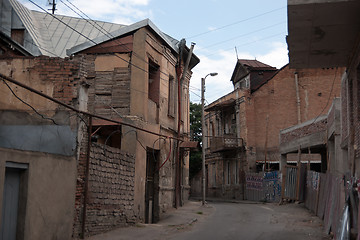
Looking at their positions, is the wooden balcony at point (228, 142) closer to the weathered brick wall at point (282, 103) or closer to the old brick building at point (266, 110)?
the old brick building at point (266, 110)

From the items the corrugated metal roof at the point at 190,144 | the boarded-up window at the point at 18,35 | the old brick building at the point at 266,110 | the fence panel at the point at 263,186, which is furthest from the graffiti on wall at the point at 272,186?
the boarded-up window at the point at 18,35

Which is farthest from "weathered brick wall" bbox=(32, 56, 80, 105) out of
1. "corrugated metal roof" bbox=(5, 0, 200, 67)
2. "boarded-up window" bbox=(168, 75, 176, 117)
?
"boarded-up window" bbox=(168, 75, 176, 117)

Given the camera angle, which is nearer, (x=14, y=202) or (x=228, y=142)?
(x=14, y=202)

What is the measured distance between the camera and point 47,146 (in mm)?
10188

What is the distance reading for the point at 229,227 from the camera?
48.5ft

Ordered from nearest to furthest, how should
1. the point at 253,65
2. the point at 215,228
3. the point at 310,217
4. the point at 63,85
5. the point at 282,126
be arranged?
the point at 63,85, the point at 215,228, the point at 310,217, the point at 282,126, the point at 253,65

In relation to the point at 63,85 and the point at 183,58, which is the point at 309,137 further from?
the point at 63,85

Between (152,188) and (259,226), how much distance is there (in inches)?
201

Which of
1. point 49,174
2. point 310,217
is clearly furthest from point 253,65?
point 49,174

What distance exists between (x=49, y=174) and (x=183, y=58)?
13.5 meters

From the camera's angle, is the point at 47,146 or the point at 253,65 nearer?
the point at 47,146

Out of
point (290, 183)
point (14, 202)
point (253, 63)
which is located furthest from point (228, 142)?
point (14, 202)

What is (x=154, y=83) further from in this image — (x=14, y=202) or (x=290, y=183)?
(x=14, y=202)

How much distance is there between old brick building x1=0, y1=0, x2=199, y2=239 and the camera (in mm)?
9664
